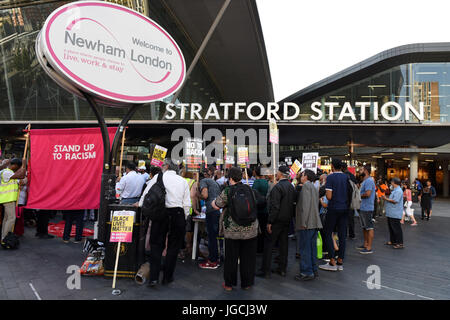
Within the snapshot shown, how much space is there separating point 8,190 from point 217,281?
5.40 metres

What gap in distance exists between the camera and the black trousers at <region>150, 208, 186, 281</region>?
4.37 metres

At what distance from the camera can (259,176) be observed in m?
6.80

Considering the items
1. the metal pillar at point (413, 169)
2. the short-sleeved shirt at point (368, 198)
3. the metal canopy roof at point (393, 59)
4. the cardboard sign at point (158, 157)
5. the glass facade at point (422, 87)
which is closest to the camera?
the cardboard sign at point (158, 157)

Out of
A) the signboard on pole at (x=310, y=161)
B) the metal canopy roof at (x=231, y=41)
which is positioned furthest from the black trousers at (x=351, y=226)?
the metal canopy roof at (x=231, y=41)

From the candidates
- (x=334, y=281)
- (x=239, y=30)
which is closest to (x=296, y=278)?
(x=334, y=281)

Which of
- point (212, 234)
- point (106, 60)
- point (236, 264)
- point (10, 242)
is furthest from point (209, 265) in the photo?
point (10, 242)

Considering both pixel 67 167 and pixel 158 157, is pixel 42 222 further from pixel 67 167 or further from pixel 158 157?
pixel 158 157

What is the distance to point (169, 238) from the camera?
14.8ft

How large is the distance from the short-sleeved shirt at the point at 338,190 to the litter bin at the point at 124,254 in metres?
3.74

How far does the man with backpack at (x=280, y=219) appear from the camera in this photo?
16.0 ft

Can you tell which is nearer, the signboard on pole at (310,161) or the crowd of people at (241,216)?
the crowd of people at (241,216)

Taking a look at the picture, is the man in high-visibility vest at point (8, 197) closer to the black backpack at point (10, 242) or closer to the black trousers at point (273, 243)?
the black backpack at point (10, 242)

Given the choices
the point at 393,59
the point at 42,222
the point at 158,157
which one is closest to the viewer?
the point at 158,157

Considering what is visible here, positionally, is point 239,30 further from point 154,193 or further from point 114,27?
point 154,193
